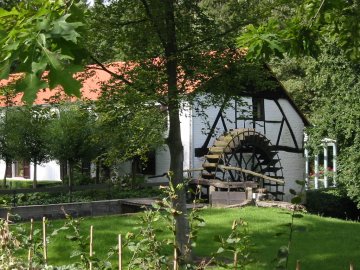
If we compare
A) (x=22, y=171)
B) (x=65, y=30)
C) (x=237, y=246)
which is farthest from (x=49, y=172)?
(x=65, y=30)

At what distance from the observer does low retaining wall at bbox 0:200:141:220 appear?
15.6m

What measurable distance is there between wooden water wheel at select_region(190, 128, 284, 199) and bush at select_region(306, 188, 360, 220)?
151 cm

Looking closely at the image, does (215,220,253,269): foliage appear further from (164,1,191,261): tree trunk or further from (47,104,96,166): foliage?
(47,104,96,166): foliage

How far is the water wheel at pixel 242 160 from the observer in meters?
22.8

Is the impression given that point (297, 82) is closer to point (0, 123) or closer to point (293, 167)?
point (293, 167)

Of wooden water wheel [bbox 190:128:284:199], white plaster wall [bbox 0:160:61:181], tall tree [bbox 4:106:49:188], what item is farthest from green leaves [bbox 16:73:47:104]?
white plaster wall [bbox 0:160:61:181]

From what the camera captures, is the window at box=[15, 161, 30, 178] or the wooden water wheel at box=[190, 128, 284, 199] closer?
the wooden water wheel at box=[190, 128, 284, 199]

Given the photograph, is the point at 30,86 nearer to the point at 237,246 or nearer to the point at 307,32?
the point at 237,246

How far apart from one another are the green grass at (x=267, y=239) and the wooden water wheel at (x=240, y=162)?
19.6ft

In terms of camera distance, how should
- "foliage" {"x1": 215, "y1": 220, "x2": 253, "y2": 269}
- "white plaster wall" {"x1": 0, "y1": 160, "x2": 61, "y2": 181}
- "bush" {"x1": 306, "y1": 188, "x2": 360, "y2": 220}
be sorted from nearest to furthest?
"foliage" {"x1": 215, "y1": 220, "x2": 253, "y2": 269} → "bush" {"x1": 306, "y1": 188, "x2": 360, "y2": 220} → "white plaster wall" {"x1": 0, "y1": 160, "x2": 61, "y2": 181}

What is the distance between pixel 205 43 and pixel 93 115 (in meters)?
1.94

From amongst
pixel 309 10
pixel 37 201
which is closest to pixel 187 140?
pixel 37 201

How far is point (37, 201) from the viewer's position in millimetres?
19125

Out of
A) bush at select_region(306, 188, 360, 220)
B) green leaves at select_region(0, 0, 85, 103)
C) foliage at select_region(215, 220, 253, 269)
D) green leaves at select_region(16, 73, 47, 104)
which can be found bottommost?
bush at select_region(306, 188, 360, 220)
